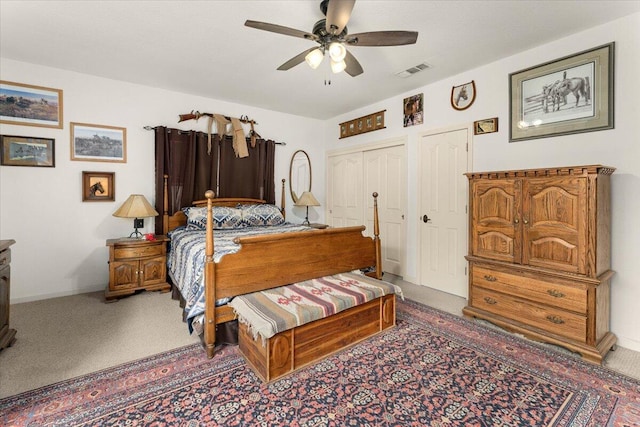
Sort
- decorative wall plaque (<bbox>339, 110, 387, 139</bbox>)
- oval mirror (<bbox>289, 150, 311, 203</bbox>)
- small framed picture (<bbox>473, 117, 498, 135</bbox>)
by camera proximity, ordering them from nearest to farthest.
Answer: small framed picture (<bbox>473, 117, 498, 135</bbox>) → decorative wall plaque (<bbox>339, 110, 387, 139</bbox>) → oval mirror (<bbox>289, 150, 311, 203</bbox>)

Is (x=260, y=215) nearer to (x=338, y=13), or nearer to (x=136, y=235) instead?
(x=136, y=235)

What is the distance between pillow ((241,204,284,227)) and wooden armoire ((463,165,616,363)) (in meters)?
2.59

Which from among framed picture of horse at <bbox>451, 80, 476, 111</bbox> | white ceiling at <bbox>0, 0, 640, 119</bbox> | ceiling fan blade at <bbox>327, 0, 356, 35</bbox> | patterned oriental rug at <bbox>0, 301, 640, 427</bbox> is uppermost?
white ceiling at <bbox>0, 0, 640, 119</bbox>

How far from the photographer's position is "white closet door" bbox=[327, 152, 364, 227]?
5.08 metres

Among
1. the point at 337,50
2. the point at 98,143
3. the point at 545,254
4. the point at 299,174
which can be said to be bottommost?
the point at 545,254

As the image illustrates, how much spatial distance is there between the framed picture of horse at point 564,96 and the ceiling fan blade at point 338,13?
6.97 feet

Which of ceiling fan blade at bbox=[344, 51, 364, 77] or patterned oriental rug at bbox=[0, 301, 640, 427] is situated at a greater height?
ceiling fan blade at bbox=[344, 51, 364, 77]

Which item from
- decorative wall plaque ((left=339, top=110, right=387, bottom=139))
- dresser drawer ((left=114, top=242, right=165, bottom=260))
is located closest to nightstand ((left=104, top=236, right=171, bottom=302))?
dresser drawer ((left=114, top=242, right=165, bottom=260))

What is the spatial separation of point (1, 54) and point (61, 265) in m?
2.31

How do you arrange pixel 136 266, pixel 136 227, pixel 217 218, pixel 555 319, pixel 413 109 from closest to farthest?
1. pixel 555 319
2. pixel 136 266
3. pixel 136 227
4. pixel 217 218
5. pixel 413 109

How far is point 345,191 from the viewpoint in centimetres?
534

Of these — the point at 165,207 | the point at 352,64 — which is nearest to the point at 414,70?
the point at 352,64

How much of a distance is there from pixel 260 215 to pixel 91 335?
2297 mm

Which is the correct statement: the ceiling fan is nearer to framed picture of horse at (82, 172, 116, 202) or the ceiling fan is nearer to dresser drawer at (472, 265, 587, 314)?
dresser drawer at (472, 265, 587, 314)
